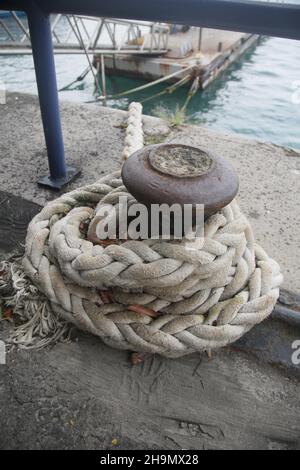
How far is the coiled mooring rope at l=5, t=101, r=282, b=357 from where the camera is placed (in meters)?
1.21

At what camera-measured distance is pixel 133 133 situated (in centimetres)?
237

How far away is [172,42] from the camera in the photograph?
11.5 metres

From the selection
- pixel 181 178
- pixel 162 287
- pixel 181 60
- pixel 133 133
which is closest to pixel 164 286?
pixel 162 287

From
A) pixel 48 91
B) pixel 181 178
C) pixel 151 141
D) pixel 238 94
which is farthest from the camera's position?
pixel 238 94

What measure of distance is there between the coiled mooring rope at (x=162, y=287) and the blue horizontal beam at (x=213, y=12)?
0.59 meters

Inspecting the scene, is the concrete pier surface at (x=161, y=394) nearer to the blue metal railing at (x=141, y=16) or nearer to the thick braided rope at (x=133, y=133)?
the blue metal railing at (x=141, y=16)

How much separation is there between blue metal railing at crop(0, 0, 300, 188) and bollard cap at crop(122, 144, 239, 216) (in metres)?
0.43

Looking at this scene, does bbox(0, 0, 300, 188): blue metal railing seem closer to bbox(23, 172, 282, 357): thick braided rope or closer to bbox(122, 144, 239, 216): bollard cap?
bbox(122, 144, 239, 216): bollard cap

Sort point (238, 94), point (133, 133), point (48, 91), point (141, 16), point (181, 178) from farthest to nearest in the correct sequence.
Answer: point (238, 94) < point (133, 133) < point (48, 91) < point (141, 16) < point (181, 178)

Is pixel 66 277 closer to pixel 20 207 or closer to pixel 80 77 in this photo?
pixel 20 207

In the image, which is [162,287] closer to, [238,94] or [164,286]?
[164,286]

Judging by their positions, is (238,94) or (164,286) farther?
(238,94)

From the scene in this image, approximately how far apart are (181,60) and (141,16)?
385 inches

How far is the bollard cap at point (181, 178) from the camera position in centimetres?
116
